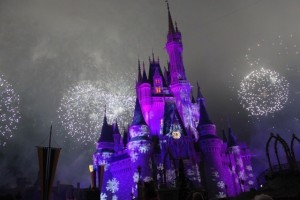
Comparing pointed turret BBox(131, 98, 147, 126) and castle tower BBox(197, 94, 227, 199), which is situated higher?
pointed turret BBox(131, 98, 147, 126)

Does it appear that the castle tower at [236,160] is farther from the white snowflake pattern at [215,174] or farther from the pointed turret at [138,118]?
the pointed turret at [138,118]

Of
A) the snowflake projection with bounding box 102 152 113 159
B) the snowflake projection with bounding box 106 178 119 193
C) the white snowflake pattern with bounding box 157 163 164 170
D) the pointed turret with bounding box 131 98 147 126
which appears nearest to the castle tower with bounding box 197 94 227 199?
the white snowflake pattern with bounding box 157 163 164 170

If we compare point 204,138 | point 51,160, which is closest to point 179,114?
point 204,138

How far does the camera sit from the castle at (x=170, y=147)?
46312 millimetres

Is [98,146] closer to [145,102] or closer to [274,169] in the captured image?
[145,102]

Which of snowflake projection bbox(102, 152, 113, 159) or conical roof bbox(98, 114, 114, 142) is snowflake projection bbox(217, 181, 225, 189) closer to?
snowflake projection bbox(102, 152, 113, 159)

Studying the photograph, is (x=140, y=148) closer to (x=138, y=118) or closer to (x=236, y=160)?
(x=138, y=118)

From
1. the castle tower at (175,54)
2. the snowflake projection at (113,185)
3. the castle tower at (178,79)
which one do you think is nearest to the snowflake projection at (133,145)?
the snowflake projection at (113,185)

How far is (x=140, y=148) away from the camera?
46875mm

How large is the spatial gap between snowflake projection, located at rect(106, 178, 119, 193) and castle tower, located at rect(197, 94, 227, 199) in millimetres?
14676

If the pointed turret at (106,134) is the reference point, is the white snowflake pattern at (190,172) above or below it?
below

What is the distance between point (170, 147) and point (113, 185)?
39.6ft

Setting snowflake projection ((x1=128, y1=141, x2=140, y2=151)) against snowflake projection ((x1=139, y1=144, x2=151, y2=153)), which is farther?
snowflake projection ((x1=128, y1=141, x2=140, y2=151))

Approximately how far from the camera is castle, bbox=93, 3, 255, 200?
46.3 metres
